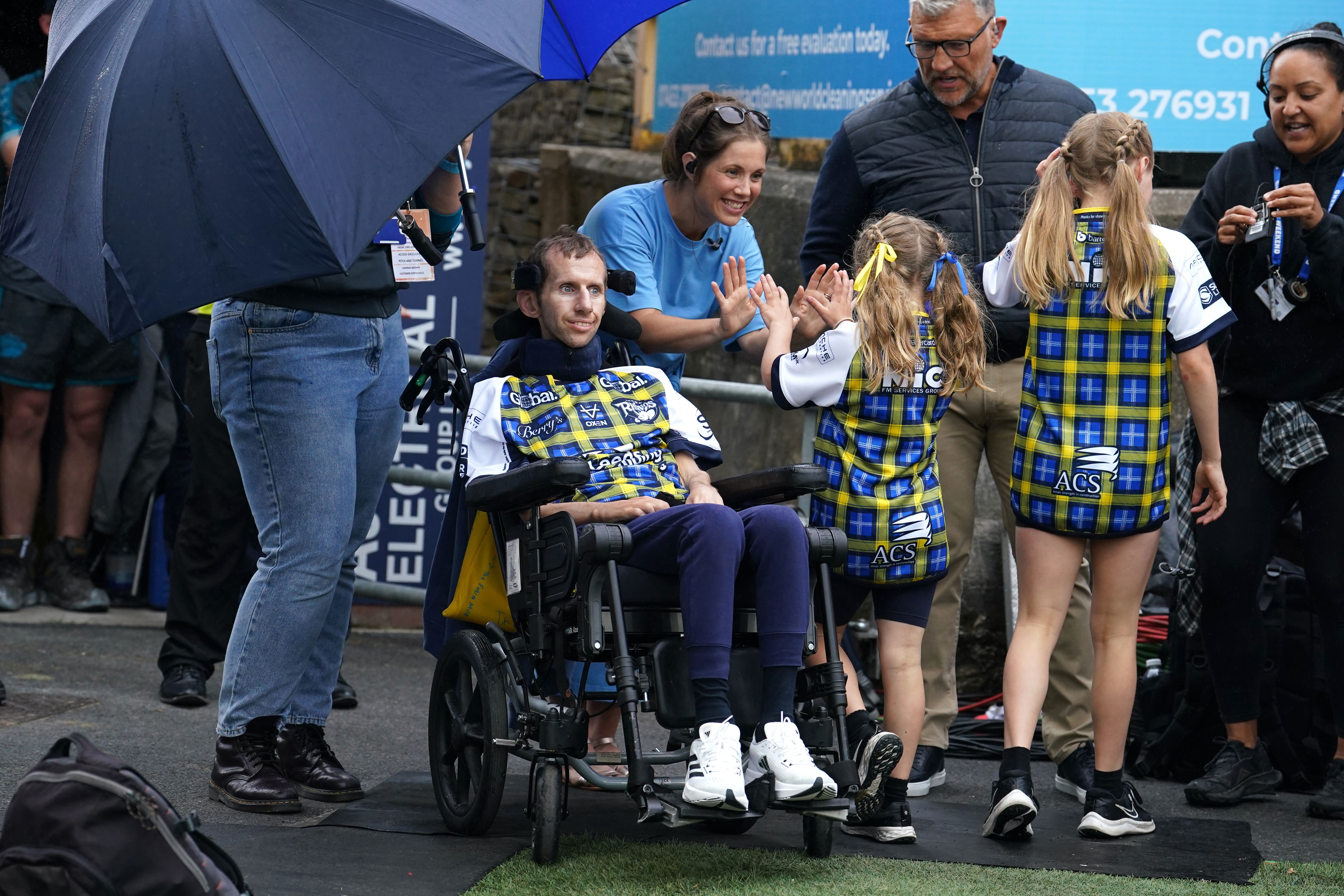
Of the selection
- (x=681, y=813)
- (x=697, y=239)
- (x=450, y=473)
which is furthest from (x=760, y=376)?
(x=681, y=813)

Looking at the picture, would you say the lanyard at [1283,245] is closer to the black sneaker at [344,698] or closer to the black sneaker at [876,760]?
the black sneaker at [876,760]

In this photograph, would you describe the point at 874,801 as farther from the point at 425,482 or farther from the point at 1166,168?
the point at 1166,168

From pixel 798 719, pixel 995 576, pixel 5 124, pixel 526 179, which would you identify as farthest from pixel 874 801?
pixel 526 179

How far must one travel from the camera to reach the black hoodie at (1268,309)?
4230mm

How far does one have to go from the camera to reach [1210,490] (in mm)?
3984

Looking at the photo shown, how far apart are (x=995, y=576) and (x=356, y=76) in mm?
3624

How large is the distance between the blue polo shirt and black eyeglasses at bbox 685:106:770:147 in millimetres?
217

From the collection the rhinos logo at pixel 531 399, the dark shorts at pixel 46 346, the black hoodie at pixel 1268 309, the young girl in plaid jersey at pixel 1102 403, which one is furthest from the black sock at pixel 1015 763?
Answer: the dark shorts at pixel 46 346

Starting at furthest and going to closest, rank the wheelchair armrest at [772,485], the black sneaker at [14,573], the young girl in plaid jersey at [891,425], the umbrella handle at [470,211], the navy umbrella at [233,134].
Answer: the black sneaker at [14,573], the young girl in plaid jersey at [891,425], the umbrella handle at [470,211], the wheelchair armrest at [772,485], the navy umbrella at [233,134]

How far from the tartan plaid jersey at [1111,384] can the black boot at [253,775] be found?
2003mm

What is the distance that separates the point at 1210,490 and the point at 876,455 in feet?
3.01

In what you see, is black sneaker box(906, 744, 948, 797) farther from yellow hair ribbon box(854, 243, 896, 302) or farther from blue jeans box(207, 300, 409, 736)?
blue jeans box(207, 300, 409, 736)

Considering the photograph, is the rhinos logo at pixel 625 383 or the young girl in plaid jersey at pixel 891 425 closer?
the young girl in plaid jersey at pixel 891 425

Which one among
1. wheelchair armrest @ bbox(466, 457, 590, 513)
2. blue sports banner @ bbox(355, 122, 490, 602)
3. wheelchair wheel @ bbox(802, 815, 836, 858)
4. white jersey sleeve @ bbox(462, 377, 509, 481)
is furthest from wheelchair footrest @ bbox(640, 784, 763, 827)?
blue sports banner @ bbox(355, 122, 490, 602)
